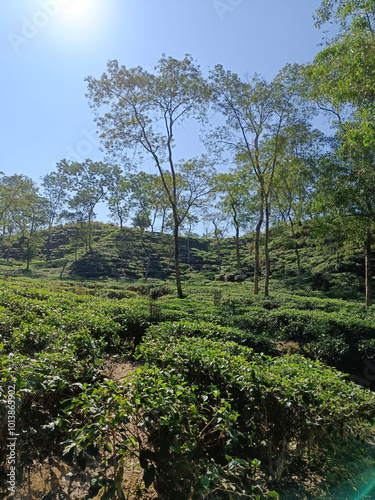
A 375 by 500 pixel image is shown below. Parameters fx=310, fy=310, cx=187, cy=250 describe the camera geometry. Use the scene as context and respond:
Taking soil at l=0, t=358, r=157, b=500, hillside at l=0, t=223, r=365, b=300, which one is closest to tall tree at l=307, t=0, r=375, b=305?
hillside at l=0, t=223, r=365, b=300

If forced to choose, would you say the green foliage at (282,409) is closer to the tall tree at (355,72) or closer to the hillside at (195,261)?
the tall tree at (355,72)

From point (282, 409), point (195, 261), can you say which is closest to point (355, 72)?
point (282, 409)

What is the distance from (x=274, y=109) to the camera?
16609 mm

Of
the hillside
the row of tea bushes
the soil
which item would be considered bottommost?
the soil

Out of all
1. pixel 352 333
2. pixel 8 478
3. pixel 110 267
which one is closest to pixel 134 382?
pixel 8 478

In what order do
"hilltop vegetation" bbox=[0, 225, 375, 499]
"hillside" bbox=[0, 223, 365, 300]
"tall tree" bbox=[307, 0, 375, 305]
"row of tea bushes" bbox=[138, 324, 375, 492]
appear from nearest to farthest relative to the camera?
"hilltop vegetation" bbox=[0, 225, 375, 499] < "row of tea bushes" bbox=[138, 324, 375, 492] < "tall tree" bbox=[307, 0, 375, 305] < "hillside" bbox=[0, 223, 365, 300]

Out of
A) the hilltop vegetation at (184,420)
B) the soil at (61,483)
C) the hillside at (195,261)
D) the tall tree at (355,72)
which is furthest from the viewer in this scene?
the hillside at (195,261)

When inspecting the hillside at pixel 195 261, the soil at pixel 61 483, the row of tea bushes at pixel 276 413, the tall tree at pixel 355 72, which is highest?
the tall tree at pixel 355 72

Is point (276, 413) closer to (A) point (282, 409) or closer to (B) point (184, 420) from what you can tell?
(A) point (282, 409)

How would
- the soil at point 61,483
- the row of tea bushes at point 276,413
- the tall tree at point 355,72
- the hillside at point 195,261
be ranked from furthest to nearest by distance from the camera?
1. the hillside at point 195,261
2. the tall tree at point 355,72
3. the row of tea bushes at point 276,413
4. the soil at point 61,483

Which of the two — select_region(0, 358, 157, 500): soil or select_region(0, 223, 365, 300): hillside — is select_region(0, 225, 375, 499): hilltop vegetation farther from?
select_region(0, 223, 365, 300): hillside

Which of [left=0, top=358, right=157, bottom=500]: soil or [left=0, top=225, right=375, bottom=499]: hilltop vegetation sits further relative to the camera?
[left=0, top=358, right=157, bottom=500]: soil

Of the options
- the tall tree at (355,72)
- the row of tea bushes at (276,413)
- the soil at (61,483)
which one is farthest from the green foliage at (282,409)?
the tall tree at (355,72)

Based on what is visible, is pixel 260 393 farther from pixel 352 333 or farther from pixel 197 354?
pixel 352 333
